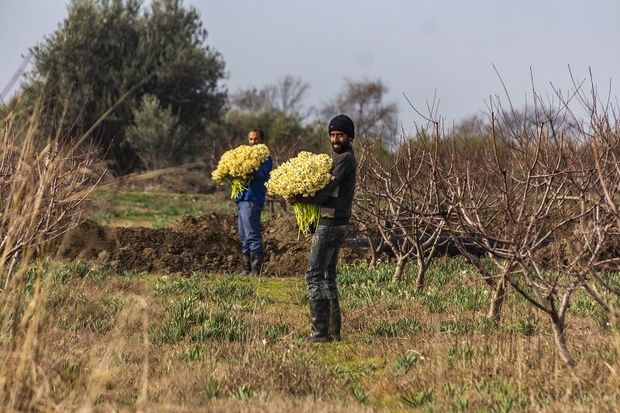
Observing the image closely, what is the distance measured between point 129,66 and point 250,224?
23970 mm

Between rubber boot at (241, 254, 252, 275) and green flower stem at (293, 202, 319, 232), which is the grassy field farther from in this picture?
rubber boot at (241, 254, 252, 275)

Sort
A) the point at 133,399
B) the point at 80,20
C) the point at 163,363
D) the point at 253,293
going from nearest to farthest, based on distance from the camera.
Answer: the point at 133,399
the point at 163,363
the point at 253,293
the point at 80,20

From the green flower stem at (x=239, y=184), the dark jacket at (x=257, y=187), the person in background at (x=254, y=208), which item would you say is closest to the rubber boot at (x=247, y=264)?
the person in background at (x=254, y=208)

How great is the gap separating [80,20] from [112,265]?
2352 cm

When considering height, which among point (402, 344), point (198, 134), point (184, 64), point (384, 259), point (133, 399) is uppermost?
point (184, 64)

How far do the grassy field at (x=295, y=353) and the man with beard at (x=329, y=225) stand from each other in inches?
10.4

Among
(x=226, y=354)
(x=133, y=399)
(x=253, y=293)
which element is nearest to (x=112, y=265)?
(x=253, y=293)

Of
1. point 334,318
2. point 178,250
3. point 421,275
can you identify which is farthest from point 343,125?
point 178,250

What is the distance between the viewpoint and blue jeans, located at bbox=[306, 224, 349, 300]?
6328 mm

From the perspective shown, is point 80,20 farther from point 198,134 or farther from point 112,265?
point 112,265

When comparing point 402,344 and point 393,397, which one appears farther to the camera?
point 402,344

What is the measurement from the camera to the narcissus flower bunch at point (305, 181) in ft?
20.7

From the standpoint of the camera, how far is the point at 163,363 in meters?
5.11

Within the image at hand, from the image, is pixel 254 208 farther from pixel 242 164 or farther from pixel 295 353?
pixel 295 353
